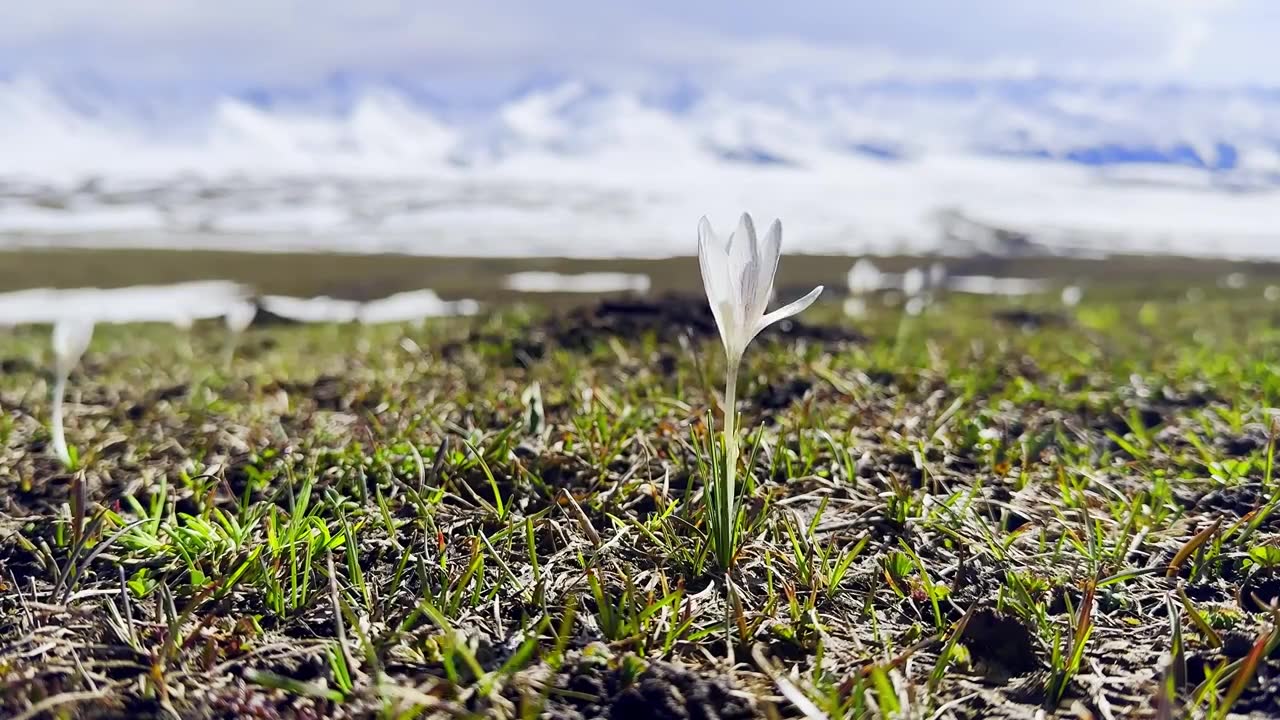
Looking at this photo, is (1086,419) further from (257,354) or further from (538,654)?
(257,354)

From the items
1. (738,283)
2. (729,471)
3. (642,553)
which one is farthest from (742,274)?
(642,553)

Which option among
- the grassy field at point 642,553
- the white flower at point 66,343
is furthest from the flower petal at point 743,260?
the white flower at point 66,343

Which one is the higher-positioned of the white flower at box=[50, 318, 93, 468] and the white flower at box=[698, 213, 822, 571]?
the white flower at box=[698, 213, 822, 571]

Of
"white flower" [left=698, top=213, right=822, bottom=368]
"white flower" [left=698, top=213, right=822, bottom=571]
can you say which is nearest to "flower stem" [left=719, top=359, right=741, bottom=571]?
"white flower" [left=698, top=213, right=822, bottom=571]

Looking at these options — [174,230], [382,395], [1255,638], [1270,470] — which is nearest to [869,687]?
[1255,638]

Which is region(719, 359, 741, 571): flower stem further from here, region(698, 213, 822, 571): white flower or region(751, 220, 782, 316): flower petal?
region(751, 220, 782, 316): flower petal

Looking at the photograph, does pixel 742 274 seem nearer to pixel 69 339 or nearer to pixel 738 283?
pixel 738 283
